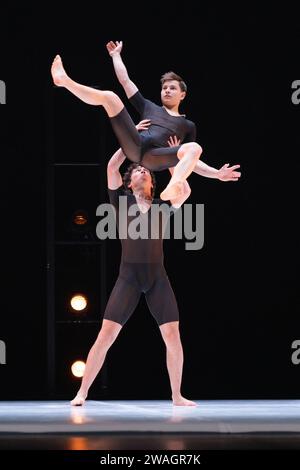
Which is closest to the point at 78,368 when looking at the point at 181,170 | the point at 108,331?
the point at 108,331

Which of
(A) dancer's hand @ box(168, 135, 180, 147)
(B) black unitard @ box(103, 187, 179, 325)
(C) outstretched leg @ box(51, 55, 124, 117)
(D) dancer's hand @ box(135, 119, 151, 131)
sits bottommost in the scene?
(B) black unitard @ box(103, 187, 179, 325)

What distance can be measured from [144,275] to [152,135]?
0.82 metres

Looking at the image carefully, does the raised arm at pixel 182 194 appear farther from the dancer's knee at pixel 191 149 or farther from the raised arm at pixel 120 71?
the raised arm at pixel 120 71

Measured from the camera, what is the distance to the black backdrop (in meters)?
7.18

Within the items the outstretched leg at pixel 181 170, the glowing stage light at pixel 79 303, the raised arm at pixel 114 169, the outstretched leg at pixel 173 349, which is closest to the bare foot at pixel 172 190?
the outstretched leg at pixel 181 170

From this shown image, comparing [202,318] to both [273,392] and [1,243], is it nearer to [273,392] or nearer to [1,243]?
[273,392]

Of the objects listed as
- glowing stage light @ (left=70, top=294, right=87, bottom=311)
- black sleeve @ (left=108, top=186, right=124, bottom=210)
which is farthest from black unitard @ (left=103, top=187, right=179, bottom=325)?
glowing stage light @ (left=70, top=294, right=87, bottom=311)

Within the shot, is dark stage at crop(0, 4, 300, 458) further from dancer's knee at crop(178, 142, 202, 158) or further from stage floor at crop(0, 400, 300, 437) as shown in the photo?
dancer's knee at crop(178, 142, 202, 158)

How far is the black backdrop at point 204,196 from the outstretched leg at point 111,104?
154 centimetres

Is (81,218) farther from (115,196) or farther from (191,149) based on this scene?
(191,149)

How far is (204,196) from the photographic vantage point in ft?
23.7

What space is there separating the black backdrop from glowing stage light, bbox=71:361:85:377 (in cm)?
28

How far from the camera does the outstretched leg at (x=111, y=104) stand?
5562 millimetres

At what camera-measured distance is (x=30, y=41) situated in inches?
286
